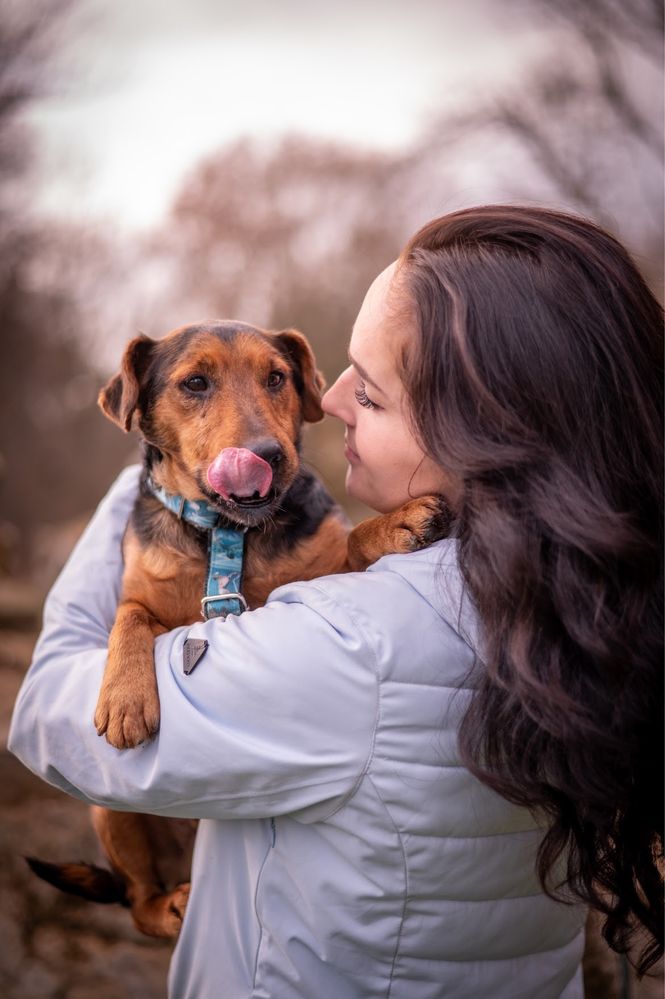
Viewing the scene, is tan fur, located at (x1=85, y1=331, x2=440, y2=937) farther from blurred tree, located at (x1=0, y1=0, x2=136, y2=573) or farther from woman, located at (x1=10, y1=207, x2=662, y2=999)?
blurred tree, located at (x1=0, y1=0, x2=136, y2=573)

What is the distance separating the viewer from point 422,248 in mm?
1857

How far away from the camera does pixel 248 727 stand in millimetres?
1587

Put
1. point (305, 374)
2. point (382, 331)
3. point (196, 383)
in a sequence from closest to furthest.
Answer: point (382, 331) < point (196, 383) < point (305, 374)

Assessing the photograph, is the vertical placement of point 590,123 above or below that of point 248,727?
above

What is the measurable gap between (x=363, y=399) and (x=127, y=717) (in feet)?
2.90

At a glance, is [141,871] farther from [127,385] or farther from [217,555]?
[127,385]

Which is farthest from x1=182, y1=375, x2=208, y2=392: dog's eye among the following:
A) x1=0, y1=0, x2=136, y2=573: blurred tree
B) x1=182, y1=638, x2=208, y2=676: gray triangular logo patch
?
x1=0, y1=0, x2=136, y2=573: blurred tree

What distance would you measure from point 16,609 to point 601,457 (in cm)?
502

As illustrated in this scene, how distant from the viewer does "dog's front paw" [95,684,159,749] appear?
1.71 m

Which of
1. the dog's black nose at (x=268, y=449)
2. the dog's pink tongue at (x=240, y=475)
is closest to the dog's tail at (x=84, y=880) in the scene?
the dog's pink tongue at (x=240, y=475)

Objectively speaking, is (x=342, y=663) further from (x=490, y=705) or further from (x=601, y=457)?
(x=601, y=457)

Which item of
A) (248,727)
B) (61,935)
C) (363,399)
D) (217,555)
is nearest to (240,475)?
(217,555)

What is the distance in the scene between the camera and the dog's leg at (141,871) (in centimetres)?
252

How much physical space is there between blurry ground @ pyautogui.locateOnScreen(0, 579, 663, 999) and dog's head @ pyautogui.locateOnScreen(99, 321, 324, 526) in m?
2.10
